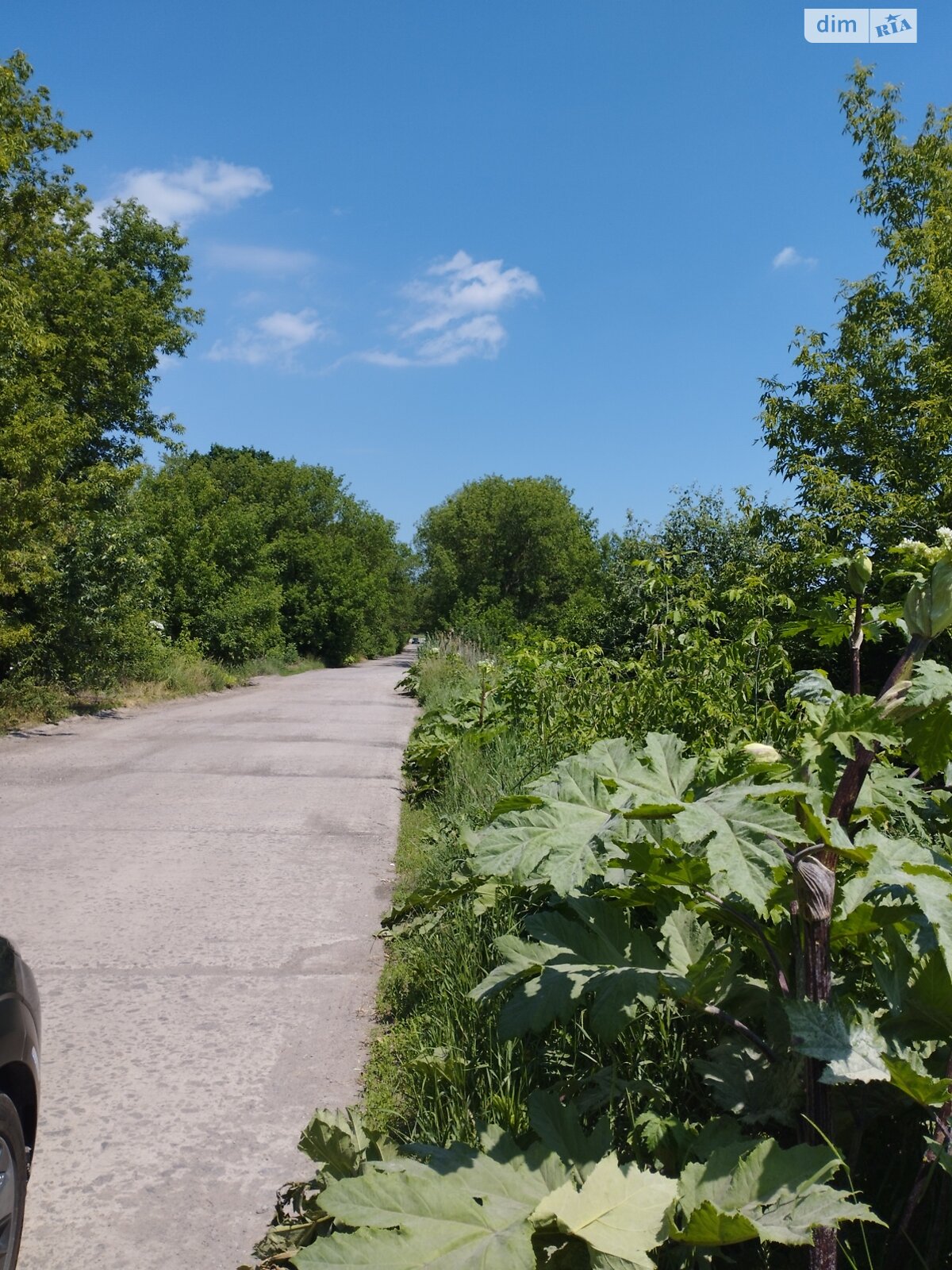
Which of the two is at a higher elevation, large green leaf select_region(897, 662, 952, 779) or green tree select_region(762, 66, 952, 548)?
green tree select_region(762, 66, 952, 548)

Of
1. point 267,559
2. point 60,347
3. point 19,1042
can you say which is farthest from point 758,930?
point 267,559

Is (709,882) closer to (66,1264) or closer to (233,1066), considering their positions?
(66,1264)

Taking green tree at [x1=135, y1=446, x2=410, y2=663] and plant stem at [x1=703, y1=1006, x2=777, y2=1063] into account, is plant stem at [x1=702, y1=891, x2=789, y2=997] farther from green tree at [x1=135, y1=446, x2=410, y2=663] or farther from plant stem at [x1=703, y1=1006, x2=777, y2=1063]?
green tree at [x1=135, y1=446, x2=410, y2=663]

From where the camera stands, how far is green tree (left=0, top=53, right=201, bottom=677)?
1249 centimetres

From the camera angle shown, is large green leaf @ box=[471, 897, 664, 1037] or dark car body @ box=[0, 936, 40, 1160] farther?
dark car body @ box=[0, 936, 40, 1160]

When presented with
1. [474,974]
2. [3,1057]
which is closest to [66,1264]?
[3,1057]

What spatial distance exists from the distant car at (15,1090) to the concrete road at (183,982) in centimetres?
31

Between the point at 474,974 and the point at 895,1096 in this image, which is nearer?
the point at 895,1096

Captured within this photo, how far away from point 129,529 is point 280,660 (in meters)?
17.8

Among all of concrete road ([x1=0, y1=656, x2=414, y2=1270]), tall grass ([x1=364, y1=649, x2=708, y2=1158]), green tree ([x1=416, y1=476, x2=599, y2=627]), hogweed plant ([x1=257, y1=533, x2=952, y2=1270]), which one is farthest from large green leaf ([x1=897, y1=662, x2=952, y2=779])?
green tree ([x1=416, y1=476, x2=599, y2=627])

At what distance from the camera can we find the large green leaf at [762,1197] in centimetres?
149

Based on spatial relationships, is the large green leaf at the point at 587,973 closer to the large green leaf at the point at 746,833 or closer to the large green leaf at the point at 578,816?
the large green leaf at the point at 578,816

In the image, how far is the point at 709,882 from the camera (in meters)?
2.02

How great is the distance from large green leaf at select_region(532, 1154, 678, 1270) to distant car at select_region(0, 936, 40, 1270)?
5.09 ft
